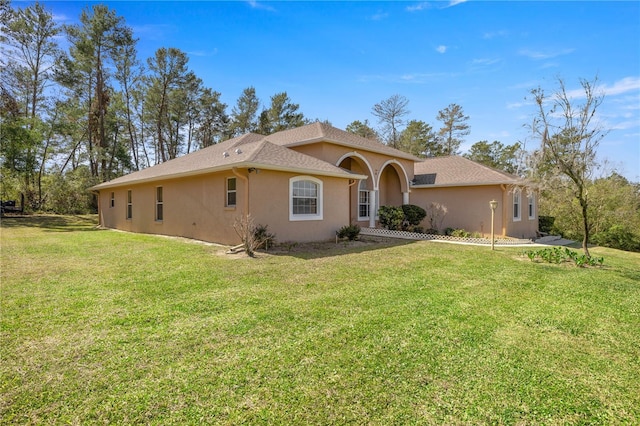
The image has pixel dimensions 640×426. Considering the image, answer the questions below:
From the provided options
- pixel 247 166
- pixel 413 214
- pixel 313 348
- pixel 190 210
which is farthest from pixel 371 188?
pixel 313 348

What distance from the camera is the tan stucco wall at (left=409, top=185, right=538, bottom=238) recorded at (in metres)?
15.8

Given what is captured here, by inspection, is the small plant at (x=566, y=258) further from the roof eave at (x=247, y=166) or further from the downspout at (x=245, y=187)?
the downspout at (x=245, y=187)

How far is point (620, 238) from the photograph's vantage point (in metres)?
17.3

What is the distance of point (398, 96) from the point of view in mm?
36875

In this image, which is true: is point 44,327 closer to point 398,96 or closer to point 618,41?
point 618,41

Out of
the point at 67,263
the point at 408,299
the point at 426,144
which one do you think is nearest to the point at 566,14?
the point at 408,299

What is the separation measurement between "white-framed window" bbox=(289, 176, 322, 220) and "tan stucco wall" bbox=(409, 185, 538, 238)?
8705 millimetres

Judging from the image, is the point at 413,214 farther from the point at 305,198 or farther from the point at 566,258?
the point at 566,258

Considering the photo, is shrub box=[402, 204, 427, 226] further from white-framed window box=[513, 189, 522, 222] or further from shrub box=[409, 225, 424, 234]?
white-framed window box=[513, 189, 522, 222]

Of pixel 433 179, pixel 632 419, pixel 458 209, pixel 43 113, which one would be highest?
pixel 43 113

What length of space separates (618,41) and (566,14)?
2224mm

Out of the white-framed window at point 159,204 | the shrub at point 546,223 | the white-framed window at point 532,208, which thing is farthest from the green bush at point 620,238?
the white-framed window at point 159,204

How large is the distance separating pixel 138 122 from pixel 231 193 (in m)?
32.1

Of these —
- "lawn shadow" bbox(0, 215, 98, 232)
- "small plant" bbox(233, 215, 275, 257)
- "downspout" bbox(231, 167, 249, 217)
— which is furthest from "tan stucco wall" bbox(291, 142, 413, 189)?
"lawn shadow" bbox(0, 215, 98, 232)
